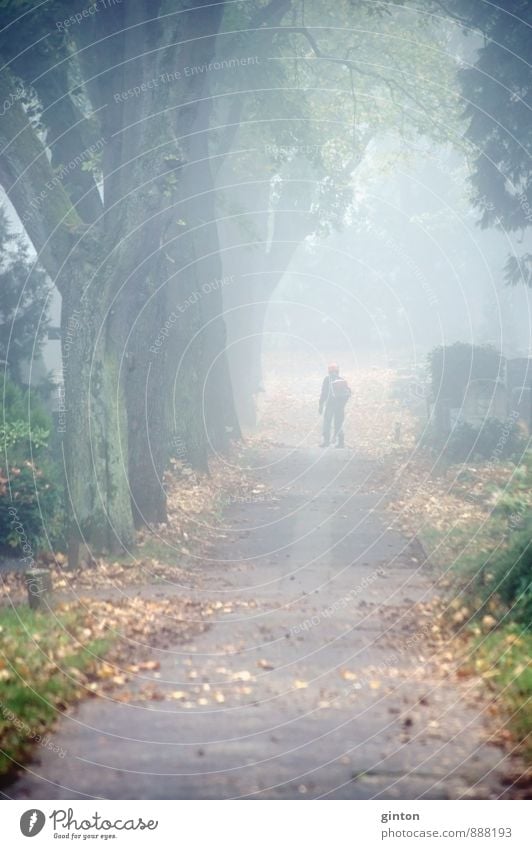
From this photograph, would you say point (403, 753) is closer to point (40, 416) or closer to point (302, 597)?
point (302, 597)

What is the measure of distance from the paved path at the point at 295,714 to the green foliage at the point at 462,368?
12795 mm

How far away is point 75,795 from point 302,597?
251 inches

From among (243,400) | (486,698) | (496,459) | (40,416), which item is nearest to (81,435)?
(40,416)

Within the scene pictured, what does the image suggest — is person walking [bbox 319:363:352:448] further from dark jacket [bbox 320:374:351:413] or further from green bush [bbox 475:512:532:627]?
green bush [bbox 475:512:532:627]

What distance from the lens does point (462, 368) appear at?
84.1 feet

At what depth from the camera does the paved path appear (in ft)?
18.8

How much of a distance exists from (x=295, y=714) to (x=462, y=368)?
19.6 metres

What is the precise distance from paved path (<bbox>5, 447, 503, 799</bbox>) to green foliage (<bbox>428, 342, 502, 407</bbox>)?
12.8 meters

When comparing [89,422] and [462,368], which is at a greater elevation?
[462,368]

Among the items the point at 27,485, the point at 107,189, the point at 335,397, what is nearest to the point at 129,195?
the point at 107,189

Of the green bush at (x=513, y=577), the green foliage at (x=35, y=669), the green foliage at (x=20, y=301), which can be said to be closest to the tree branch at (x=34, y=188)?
the green foliage at (x=35, y=669)
